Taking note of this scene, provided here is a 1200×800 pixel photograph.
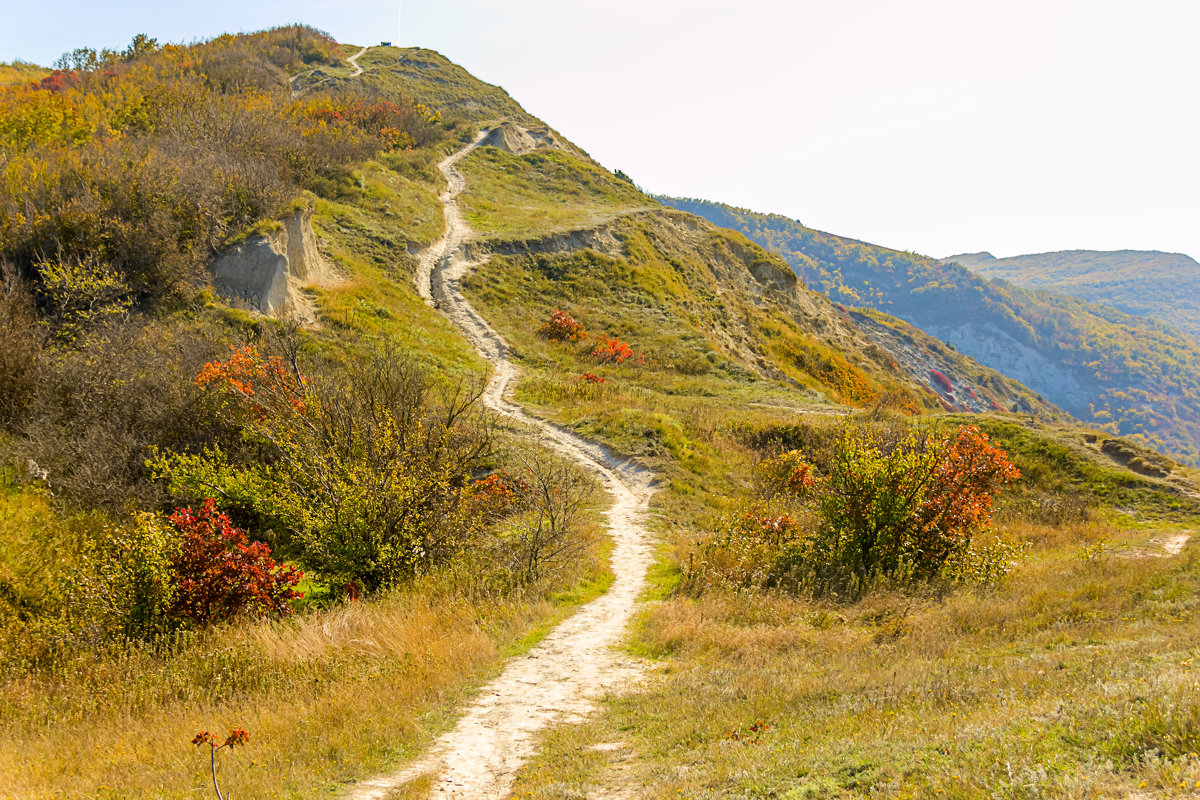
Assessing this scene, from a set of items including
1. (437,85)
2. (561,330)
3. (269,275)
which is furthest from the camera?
(437,85)

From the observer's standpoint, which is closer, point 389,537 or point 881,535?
point 389,537

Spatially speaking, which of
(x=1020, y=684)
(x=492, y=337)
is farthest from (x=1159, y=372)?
(x=1020, y=684)

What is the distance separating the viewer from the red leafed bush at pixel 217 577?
877cm

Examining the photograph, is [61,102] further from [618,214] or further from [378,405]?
[378,405]

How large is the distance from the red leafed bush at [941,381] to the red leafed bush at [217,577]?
89.1m

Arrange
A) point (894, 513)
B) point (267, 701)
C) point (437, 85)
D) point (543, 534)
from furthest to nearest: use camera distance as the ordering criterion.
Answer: point (437, 85)
point (543, 534)
point (894, 513)
point (267, 701)

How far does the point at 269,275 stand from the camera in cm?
2238

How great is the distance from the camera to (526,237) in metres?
40.0

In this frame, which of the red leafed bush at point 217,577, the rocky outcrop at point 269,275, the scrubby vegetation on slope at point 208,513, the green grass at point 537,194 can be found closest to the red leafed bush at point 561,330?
the scrubby vegetation on slope at point 208,513

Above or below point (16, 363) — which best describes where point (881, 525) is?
below

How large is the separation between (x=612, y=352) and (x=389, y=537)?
21.0 m

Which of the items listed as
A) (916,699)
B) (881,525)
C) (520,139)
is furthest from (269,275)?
(520,139)

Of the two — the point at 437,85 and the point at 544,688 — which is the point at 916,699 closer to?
the point at 544,688

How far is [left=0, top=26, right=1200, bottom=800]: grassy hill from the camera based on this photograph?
5242 mm
